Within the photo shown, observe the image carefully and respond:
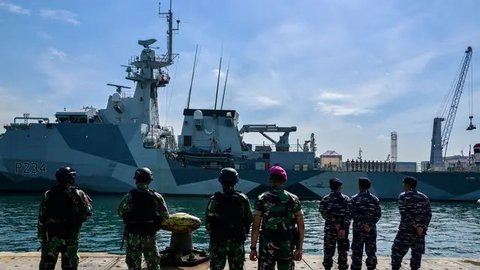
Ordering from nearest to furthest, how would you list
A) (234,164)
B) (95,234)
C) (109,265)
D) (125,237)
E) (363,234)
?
(125,237), (363,234), (109,265), (95,234), (234,164)

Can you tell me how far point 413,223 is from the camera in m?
5.59

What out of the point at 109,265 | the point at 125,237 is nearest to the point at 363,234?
the point at 125,237

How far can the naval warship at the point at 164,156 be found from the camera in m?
27.0

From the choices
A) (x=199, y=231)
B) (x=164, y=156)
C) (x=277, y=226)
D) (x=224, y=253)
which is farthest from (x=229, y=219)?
(x=164, y=156)

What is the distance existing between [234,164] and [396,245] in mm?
23291

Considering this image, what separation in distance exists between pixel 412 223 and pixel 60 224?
397 cm

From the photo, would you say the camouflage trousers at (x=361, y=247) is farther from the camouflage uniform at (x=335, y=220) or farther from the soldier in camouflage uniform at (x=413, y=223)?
the soldier in camouflage uniform at (x=413, y=223)

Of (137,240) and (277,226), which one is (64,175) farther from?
(277,226)

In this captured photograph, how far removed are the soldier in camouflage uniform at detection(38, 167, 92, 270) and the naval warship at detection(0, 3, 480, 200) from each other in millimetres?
22645

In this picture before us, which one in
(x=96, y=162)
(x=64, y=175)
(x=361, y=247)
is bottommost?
(x=361, y=247)

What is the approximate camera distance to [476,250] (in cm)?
1226

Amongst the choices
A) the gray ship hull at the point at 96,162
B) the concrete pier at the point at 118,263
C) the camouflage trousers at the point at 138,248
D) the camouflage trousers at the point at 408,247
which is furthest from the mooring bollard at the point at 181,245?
the gray ship hull at the point at 96,162

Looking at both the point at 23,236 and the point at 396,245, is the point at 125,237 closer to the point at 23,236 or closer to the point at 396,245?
the point at 396,245

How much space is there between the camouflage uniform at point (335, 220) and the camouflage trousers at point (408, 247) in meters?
0.66
